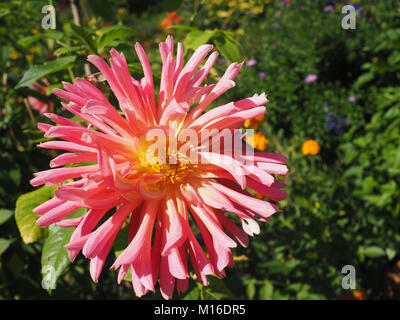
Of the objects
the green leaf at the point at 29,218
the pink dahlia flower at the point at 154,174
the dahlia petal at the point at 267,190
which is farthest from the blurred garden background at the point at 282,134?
the dahlia petal at the point at 267,190

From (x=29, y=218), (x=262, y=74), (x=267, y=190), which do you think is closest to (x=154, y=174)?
(x=267, y=190)

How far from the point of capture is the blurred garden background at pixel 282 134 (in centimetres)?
106

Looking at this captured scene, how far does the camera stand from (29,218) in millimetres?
893

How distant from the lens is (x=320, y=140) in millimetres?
3486

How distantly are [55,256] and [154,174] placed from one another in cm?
31

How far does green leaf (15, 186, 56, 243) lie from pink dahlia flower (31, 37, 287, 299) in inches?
7.9

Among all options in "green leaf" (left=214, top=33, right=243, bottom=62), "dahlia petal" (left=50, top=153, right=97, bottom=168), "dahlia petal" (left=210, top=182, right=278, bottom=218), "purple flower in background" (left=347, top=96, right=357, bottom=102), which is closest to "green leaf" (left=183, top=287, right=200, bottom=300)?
"dahlia petal" (left=210, top=182, right=278, bottom=218)

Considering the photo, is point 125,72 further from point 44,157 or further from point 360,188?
point 360,188

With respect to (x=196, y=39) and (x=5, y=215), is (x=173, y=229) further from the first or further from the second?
(x=5, y=215)

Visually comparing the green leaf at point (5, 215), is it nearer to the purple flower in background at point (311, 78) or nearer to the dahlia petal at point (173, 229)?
the dahlia petal at point (173, 229)

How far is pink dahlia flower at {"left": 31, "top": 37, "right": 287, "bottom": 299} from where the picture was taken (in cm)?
67

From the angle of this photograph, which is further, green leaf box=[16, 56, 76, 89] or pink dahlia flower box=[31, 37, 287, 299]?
green leaf box=[16, 56, 76, 89]

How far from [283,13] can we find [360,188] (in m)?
3.29

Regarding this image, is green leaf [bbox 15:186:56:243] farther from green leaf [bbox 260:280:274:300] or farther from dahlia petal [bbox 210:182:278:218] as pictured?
green leaf [bbox 260:280:274:300]
